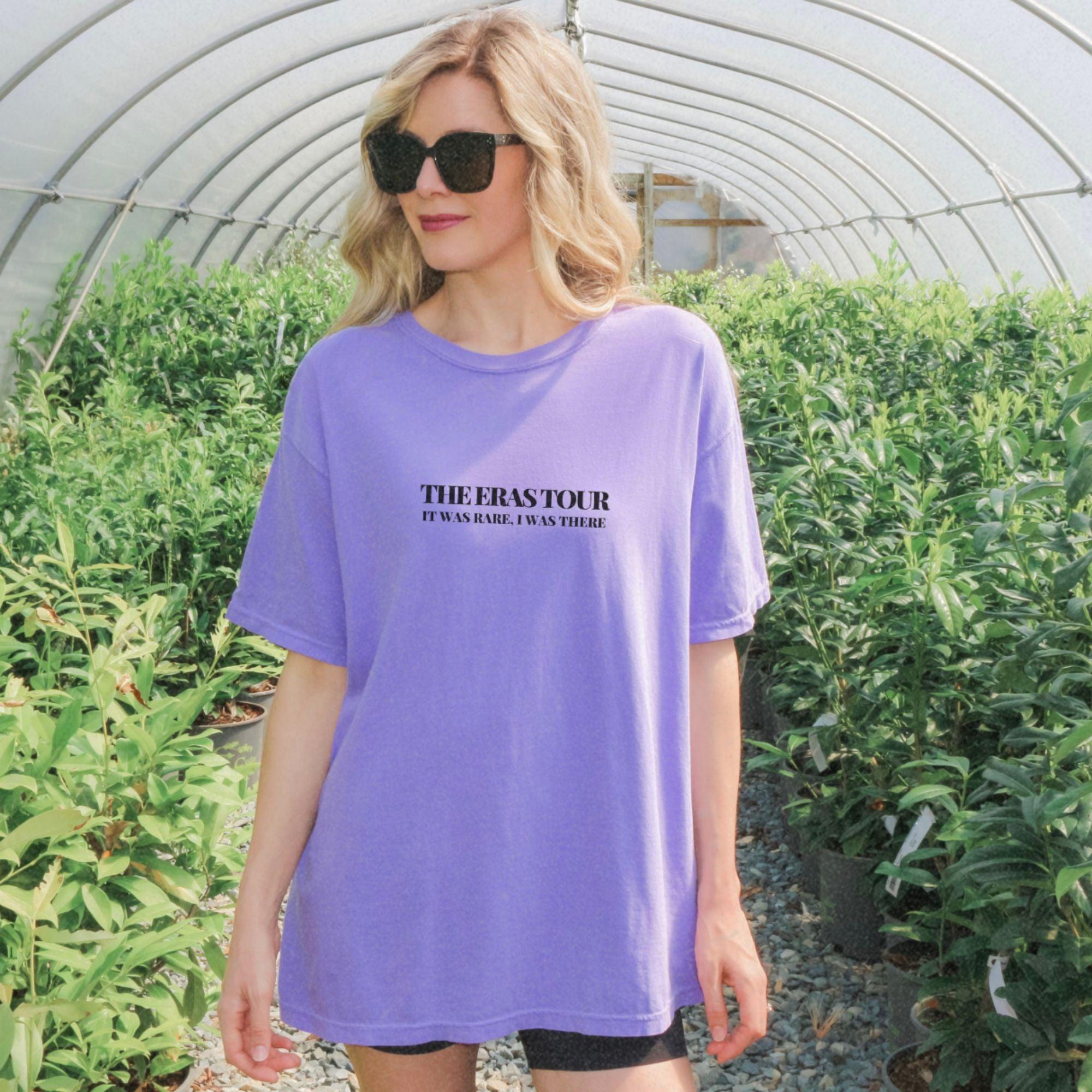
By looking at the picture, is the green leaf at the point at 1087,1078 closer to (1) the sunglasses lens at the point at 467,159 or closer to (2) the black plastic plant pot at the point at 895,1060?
(2) the black plastic plant pot at the point at 895,1060

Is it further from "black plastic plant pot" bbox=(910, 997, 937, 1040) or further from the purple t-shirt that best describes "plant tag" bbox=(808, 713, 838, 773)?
the purple t-shirt

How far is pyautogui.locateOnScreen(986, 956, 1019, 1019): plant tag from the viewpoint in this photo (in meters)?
2.09

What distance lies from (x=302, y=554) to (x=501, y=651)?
0.93 feet

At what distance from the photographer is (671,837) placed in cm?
145

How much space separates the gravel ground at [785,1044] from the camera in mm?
3068

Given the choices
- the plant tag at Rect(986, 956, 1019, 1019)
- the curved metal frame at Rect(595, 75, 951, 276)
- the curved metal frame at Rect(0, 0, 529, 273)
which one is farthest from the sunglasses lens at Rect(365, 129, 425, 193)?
the curved metal frame at Rect(595, 75, 951, 276)

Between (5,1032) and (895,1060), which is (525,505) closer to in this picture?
(5,1032)

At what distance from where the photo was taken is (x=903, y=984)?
9.70 feet

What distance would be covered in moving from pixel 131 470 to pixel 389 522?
3808 millimetres

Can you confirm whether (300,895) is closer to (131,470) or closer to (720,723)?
(720,723)

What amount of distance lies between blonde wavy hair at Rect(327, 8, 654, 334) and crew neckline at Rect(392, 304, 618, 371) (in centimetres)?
2

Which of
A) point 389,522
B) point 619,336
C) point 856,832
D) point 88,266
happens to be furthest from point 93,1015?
point 88,266

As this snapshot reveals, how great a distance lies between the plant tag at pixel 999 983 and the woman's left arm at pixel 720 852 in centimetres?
83

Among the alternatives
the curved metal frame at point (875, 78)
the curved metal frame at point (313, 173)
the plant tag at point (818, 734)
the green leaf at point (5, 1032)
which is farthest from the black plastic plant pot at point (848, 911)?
the curved metal frame at point (875, 78)
